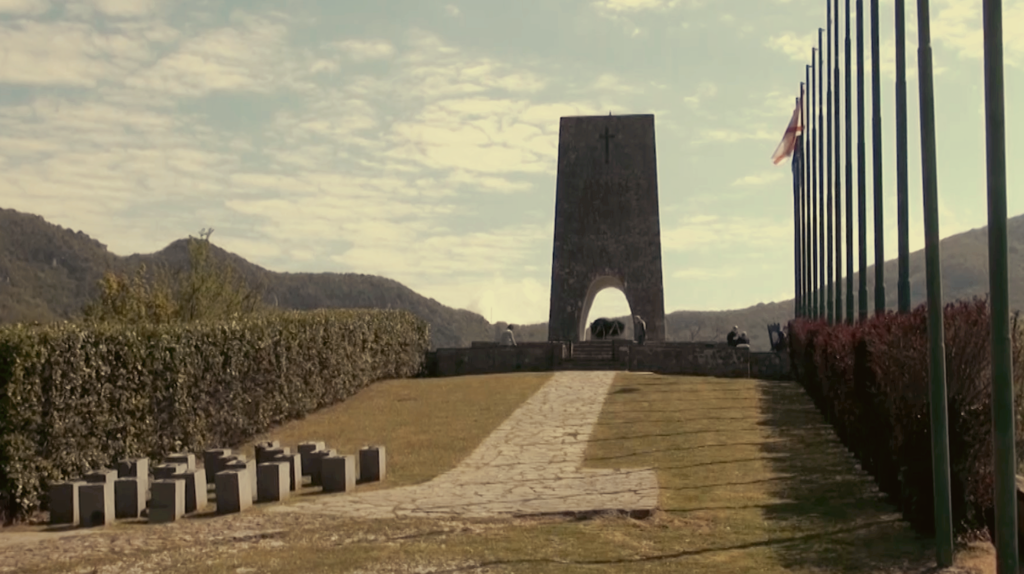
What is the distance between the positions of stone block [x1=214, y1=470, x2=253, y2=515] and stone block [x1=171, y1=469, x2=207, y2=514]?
10.3 inches

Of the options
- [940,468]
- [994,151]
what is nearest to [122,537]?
[940,468]

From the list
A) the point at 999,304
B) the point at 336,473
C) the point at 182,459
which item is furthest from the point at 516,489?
the point at 999,304

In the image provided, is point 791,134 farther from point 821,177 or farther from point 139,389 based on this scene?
point 139,389

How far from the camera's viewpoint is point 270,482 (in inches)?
433

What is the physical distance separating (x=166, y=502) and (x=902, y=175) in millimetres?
10716

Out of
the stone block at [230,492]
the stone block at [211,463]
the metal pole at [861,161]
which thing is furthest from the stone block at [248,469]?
the metal pole at [861,161]

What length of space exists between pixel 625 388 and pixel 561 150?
62.9ft

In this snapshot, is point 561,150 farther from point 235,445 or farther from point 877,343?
point 877,343

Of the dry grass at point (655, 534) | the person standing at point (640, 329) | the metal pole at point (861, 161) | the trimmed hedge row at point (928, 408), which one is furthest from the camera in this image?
the person standing at point (640, 329)

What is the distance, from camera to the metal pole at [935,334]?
756cm

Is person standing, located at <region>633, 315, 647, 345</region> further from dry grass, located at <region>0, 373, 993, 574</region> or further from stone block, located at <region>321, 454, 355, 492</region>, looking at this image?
stone block, located at <region>321, 454, 355, 492</region>

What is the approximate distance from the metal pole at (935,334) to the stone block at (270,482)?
20.5 feet

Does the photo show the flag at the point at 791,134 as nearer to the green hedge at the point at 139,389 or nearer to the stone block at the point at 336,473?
the green hedge at the point at 139,389

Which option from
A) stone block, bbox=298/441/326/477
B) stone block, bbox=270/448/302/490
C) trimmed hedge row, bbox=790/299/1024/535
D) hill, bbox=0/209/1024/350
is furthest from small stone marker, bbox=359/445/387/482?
hill, bbox=0/209/1024/350
